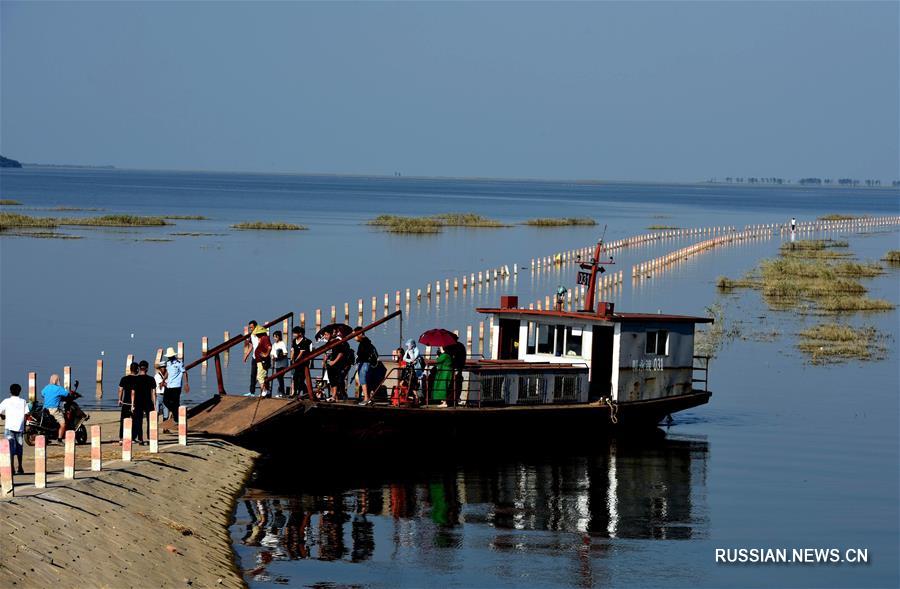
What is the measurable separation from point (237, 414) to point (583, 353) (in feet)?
31.9

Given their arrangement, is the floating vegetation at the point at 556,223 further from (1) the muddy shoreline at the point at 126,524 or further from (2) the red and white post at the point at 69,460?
(2) the red and white post at the point at 69,460

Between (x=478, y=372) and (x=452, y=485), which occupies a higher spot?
(x=478, y=372)

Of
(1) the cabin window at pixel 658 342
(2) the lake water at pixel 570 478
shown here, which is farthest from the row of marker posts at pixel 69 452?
(1) the cabin window at pixel 658 342

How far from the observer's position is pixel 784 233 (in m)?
144

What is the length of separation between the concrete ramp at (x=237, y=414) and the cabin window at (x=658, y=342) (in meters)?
10.6

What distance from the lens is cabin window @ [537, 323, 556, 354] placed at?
117 ft

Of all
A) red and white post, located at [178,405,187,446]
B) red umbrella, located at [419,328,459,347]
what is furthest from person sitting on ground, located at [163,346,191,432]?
red umbrella, located at [419,328,459,347]

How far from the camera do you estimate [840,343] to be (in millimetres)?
56500

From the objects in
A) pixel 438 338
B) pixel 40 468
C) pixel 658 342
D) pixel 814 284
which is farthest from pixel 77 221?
pixel 40 468

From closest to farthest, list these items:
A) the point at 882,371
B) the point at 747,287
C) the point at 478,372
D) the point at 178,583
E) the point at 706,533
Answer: the point at 178,583
the point at 706,533
the point at 478,372
the point at 882,371
the point at 747,287

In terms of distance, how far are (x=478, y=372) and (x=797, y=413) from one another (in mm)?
12822

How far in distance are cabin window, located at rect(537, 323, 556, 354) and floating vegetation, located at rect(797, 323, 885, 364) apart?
62.6 ft

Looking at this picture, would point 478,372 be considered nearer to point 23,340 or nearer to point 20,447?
point 20,447

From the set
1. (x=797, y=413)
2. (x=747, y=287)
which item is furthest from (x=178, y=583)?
(x=747, y=287)
